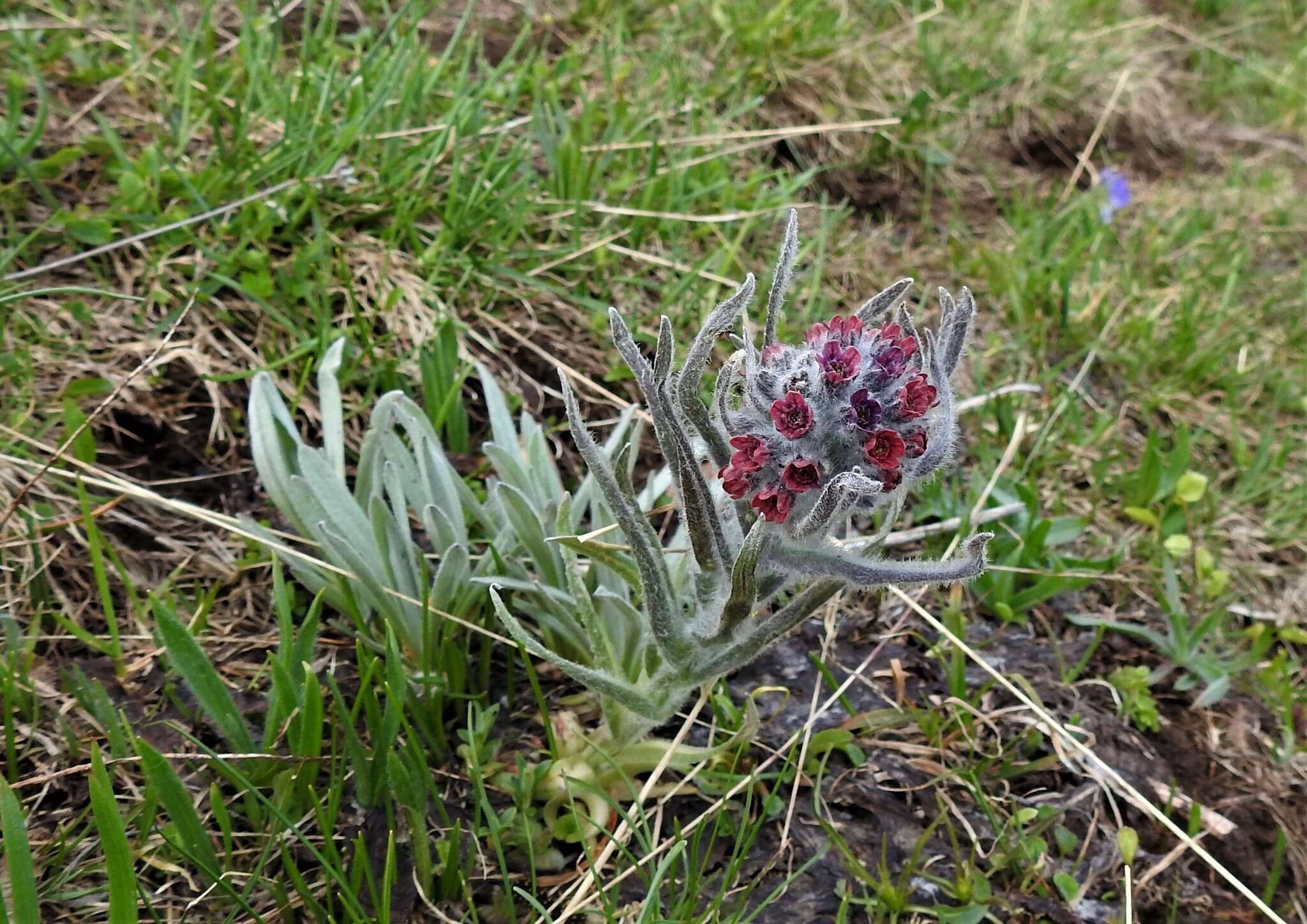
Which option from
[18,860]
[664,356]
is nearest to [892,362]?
[664,356]

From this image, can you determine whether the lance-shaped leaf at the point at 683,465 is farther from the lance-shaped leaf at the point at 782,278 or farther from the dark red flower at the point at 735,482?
the lance-shaped leaf at the point at 782,278

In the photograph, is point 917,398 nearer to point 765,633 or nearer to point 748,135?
point 765,633

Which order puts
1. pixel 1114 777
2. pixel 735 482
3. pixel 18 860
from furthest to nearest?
pixel 1114 777 → pixel 735 482 → pixel 18 860

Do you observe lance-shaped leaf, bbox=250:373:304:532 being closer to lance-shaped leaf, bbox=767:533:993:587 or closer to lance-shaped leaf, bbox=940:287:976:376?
lance-shaped leaf, bbox=767:533:993:587

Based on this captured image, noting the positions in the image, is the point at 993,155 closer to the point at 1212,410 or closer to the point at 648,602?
the point at 1212,410

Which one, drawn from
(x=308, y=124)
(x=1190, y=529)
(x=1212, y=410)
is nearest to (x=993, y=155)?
(x=1212, y=410)

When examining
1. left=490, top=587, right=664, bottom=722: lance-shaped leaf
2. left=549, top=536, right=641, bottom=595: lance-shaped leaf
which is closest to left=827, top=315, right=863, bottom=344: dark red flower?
left=549, top=536, right=641, bottom=595: lance-shaped leaf

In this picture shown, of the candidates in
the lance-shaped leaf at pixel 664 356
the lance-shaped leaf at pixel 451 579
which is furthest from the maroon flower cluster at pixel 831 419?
the lance-shaped leaf at pixel 451 579
